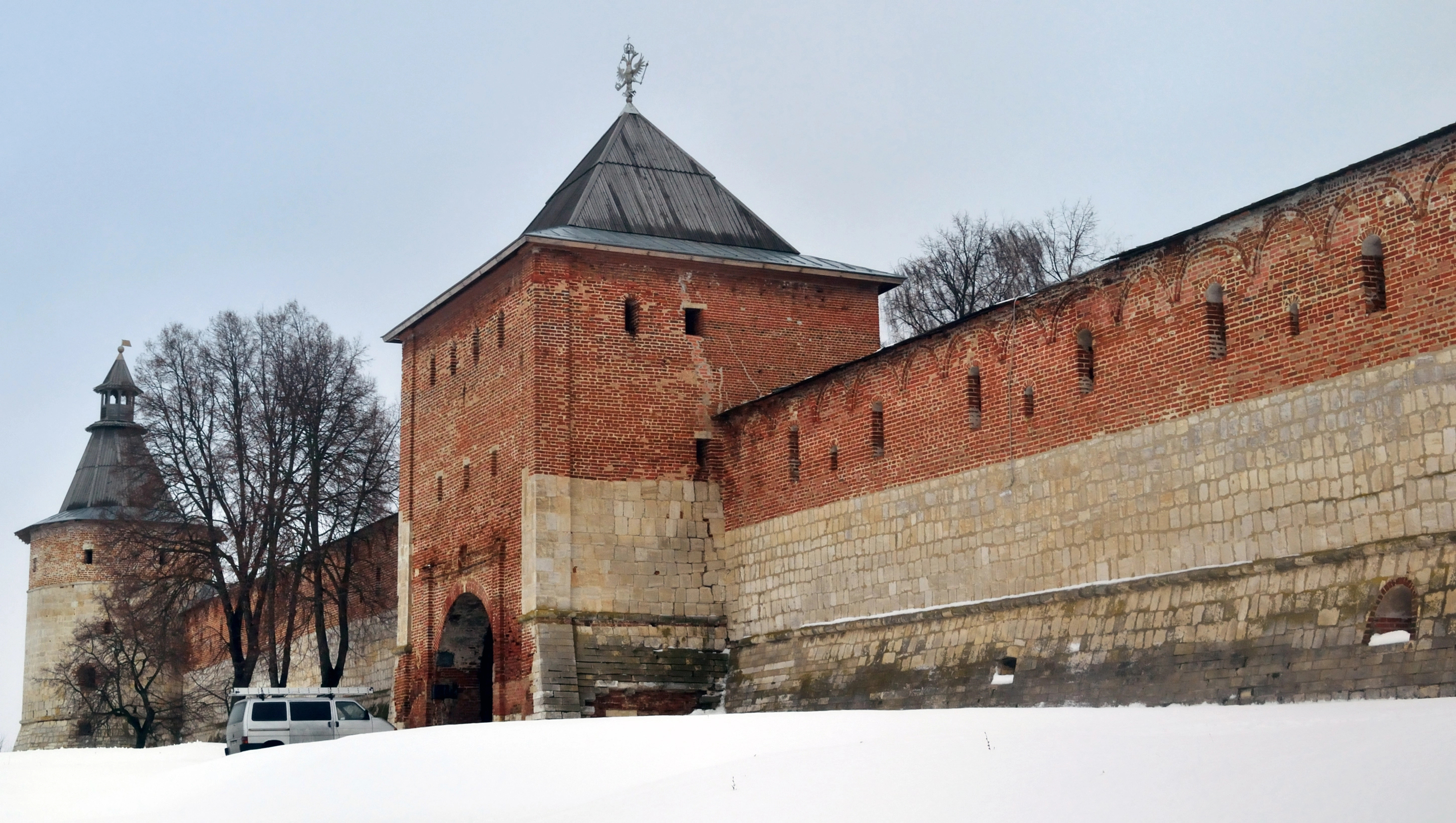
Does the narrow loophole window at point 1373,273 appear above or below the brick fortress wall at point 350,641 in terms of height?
above

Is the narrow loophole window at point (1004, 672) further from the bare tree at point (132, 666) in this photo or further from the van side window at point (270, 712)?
the bare tree at point (132, 666)

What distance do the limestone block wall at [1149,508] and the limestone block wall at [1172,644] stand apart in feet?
0.55

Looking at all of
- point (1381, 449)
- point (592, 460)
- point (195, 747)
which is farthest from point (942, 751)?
point (195, 747)

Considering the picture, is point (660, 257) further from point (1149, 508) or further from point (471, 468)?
point (1149, 508)

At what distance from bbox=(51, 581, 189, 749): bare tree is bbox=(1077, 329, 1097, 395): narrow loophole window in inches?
738

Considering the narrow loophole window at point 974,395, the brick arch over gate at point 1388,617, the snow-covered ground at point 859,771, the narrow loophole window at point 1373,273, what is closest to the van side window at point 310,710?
the snow-covered ground at point 859,771

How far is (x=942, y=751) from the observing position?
472 inches

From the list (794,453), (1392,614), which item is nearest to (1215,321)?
(1392,614)

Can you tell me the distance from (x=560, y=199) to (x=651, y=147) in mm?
1694

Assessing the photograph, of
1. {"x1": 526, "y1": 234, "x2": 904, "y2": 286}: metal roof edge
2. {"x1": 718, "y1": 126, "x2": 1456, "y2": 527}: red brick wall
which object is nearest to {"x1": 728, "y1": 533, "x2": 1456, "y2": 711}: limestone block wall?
{"x1": 718, "y1": 126, "x2": 1456, "y2": 527}: red brick wall

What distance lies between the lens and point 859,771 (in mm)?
11734

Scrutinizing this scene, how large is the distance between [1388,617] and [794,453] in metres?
9.35

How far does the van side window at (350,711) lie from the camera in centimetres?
2284

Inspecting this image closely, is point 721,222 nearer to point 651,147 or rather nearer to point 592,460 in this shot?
point 651,147
